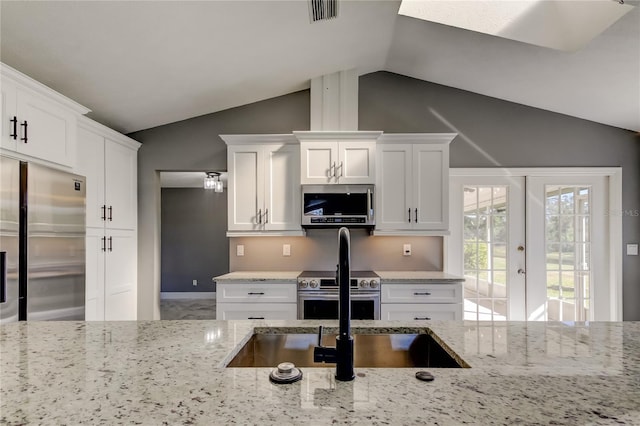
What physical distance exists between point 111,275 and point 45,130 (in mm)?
1443

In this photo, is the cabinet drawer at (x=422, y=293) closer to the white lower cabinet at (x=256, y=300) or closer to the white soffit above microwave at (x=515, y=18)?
the white lower cabinet at (x=256, y=300)

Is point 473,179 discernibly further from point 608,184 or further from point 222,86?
point 222,86

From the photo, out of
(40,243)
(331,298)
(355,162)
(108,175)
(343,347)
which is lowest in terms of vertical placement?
(331,298)

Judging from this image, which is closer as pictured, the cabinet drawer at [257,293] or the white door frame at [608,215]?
the cabinet drawer at [257,293]

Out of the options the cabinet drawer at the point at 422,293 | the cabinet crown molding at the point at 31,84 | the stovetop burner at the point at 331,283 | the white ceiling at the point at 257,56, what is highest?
the white ceiling at the point at 257,56

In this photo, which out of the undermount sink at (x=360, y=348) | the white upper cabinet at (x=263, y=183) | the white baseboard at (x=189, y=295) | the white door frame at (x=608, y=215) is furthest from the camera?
the white baseboard at (x=189, y=295)

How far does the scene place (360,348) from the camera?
53.2 inches

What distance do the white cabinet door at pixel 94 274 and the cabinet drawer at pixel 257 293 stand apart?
1.01m

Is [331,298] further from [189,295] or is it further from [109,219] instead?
[189,295]

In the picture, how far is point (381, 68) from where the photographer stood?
364cm

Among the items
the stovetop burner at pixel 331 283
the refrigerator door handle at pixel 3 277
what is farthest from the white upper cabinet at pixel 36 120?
the stovetop burner at pixel 331 283

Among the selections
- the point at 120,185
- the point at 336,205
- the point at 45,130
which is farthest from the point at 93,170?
the point at 336,205

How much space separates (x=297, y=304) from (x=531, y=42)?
110 inches

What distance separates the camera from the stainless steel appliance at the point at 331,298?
2947mm
